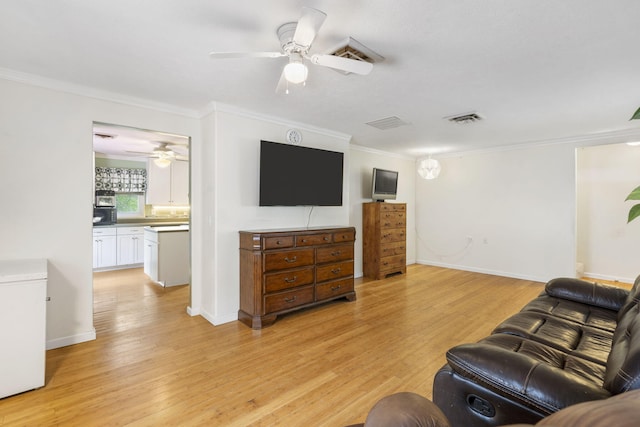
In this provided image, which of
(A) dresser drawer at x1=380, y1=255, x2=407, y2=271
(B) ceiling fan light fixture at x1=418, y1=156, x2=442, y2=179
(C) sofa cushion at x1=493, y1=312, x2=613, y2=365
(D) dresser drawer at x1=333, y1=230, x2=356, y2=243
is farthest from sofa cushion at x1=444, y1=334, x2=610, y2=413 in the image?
(B) ceiling fan light fixture at x1=418, y1=156, x2=442, y2=179

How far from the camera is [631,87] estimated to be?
9.10ft

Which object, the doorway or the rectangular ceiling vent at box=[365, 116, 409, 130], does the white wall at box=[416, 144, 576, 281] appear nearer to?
the rectangular ceiling vent at box=[365, 116, 409, 130]

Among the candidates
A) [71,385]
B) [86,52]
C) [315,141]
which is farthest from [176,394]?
[315,141]

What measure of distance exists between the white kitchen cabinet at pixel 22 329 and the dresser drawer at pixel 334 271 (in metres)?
2.55

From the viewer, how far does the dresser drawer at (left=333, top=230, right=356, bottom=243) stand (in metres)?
3.91

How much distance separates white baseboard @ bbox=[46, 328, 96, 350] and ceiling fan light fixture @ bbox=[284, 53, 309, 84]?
3123 mm

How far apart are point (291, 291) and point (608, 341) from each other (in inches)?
105

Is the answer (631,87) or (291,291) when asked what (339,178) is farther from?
(631,87)

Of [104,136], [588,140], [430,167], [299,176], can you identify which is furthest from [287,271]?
[588,140]

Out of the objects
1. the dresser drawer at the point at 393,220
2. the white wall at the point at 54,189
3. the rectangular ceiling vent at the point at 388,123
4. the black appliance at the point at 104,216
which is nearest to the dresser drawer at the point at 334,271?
the dresser drawer at the point at 393,220

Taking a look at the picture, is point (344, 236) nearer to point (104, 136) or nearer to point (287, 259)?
point (287, 259)

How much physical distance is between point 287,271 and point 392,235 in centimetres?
283

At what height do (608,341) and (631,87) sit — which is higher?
(631,87)

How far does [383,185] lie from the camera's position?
18.6 feet
